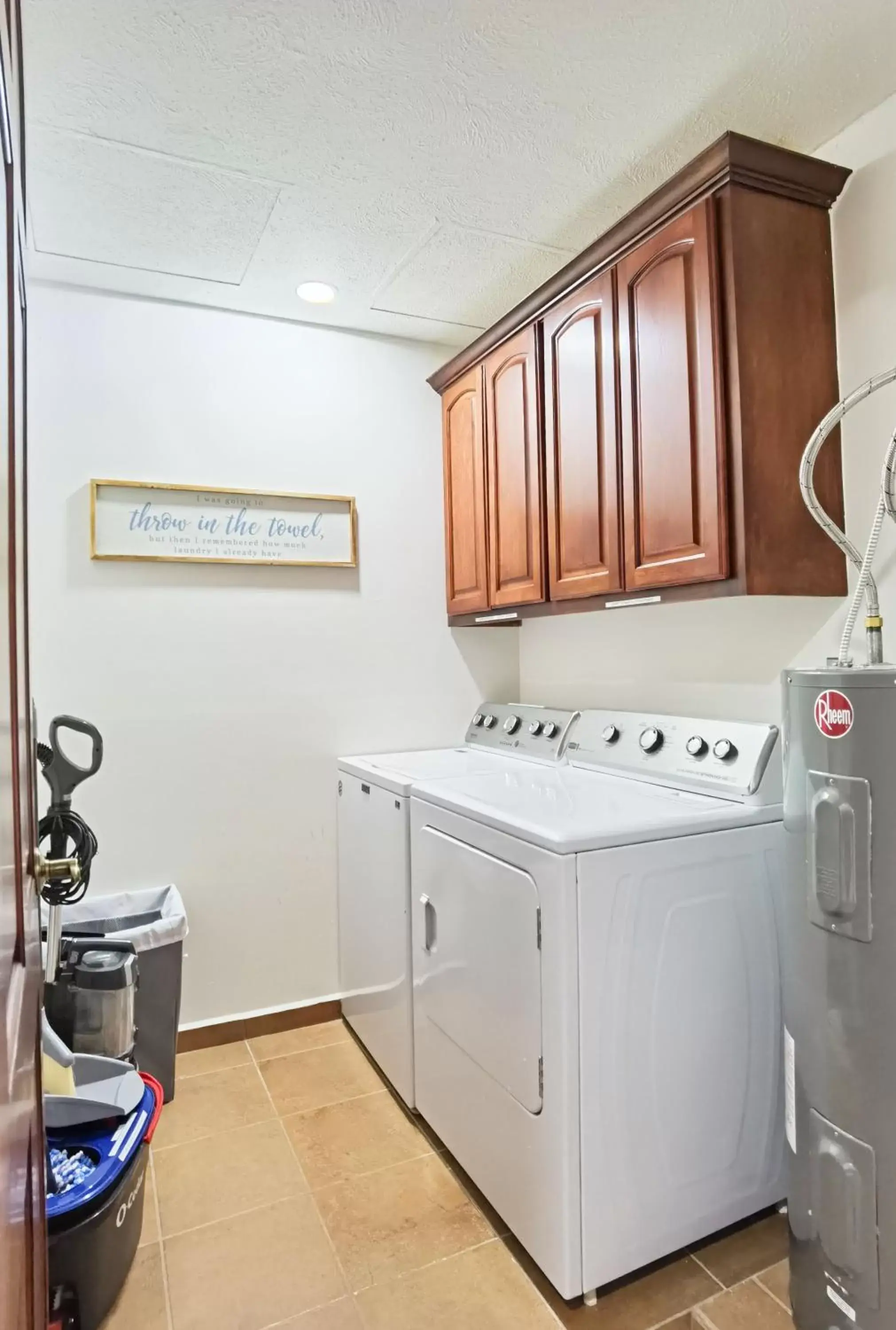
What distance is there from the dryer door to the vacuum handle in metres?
0.84

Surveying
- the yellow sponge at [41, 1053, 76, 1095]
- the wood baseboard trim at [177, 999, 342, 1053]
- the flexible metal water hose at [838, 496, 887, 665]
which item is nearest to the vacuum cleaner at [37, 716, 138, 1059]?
the yellow sponge at [41, 1053, 76, 1095]

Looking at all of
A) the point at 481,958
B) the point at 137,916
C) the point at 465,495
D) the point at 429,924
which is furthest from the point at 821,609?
the point at 137,916

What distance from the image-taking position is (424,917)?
1.95 m

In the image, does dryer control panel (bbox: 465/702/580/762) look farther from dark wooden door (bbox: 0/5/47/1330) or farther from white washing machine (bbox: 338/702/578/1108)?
dark wooden door (bbox: 0/5/47/1330)

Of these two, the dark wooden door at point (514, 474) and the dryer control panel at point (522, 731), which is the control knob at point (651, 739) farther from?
the dark wooden door at point (514, 474)

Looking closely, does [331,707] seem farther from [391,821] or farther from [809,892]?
[809,892]

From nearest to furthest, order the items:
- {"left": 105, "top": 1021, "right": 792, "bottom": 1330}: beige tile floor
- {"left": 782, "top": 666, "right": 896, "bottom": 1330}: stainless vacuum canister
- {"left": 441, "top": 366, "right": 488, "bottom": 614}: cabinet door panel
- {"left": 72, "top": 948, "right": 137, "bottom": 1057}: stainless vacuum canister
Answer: {"left": 782, "top": 666, "right": 896, "bottom": 1330}: stainless vacuum canister → {"left": 105, "top": 1021, "right": 792, "bottom": 1330}: beige tile floor → {"left": 72, "top": 948, "right": 137, "bottom": 1057}: stainless vacuum canister → {"left": 441, "top": 366, "right": 488, "bottom": 614}: cabinet door panel

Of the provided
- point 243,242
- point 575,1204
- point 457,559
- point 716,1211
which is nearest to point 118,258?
point 243,242

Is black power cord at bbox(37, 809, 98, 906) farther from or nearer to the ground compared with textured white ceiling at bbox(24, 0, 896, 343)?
nearer to the ground

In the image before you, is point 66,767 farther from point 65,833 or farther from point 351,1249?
point 351,1249

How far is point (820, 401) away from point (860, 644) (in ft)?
1.82

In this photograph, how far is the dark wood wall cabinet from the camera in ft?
5.31

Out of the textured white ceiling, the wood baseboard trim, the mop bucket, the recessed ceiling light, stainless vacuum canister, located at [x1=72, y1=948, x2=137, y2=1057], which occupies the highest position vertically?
the recessed ceiling light

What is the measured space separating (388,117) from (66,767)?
1676mm
